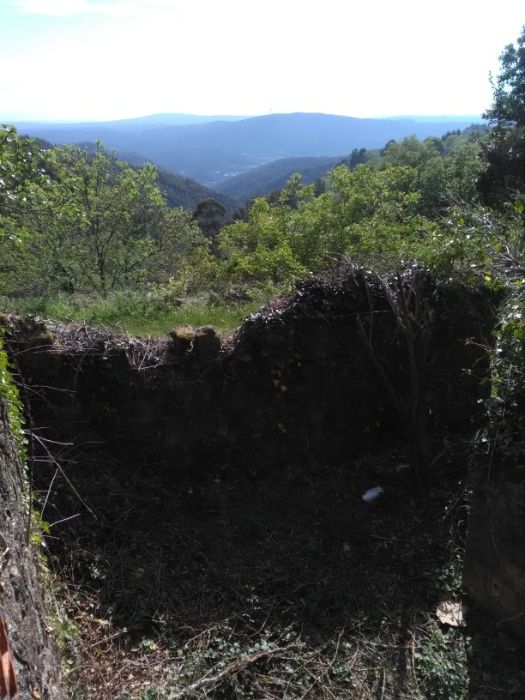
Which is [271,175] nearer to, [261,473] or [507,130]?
[507,130]

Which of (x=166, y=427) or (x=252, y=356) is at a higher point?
(x=252, y=356)

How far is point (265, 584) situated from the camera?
4.71 meters

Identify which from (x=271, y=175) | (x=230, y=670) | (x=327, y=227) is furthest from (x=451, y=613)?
(x=271, y=175)

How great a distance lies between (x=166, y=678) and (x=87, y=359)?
10.7 feet

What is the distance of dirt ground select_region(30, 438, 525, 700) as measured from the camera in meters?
3.87

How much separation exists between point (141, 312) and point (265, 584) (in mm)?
5132

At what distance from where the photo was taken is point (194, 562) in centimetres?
489

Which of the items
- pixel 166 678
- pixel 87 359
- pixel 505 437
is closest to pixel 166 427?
pixel 87 359

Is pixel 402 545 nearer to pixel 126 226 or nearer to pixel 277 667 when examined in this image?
pixel 277 667

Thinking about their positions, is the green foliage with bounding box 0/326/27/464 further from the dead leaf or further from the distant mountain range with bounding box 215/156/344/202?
the distant mountain range with bounding box 215/156/344/202

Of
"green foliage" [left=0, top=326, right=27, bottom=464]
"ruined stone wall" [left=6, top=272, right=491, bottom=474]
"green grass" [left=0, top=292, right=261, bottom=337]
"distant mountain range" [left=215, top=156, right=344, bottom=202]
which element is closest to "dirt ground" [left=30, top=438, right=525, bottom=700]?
"ruined stone wall" [left=6, top=272, right=491, bottom=474]

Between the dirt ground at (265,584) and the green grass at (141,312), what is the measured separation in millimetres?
2540

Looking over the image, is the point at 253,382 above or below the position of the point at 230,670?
above

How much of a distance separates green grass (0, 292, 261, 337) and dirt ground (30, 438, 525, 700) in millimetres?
2540
